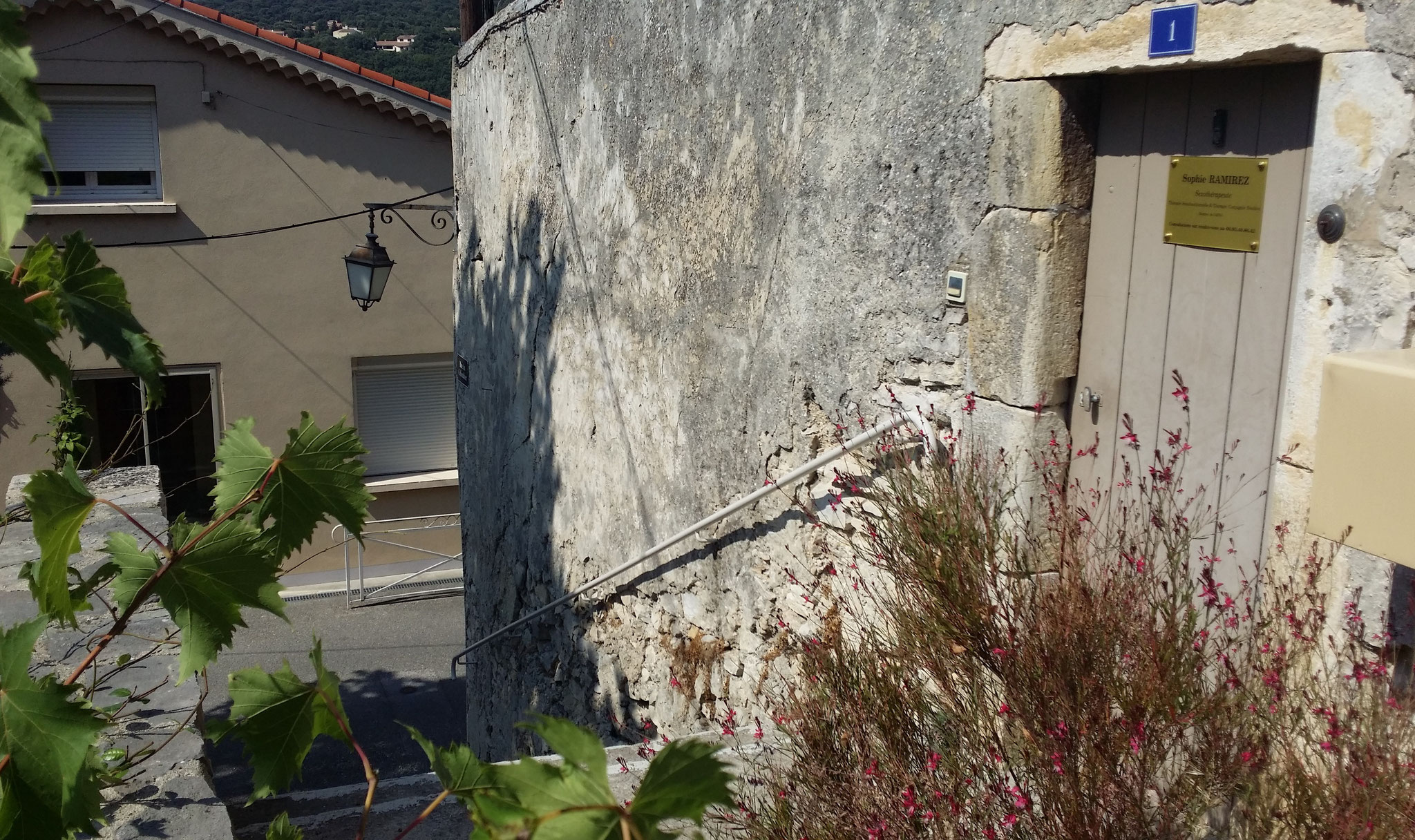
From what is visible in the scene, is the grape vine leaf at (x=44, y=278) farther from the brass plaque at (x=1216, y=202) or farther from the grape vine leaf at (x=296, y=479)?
the brass plaque at (x=1216, y=202)

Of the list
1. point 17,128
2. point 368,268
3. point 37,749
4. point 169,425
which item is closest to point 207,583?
point 37,749

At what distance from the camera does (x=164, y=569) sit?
1.19 metres

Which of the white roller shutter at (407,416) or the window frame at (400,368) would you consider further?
the white roller shutter at (407,416)

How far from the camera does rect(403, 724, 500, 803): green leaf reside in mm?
951

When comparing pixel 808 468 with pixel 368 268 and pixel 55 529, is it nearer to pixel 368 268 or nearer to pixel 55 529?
pixel 55 529

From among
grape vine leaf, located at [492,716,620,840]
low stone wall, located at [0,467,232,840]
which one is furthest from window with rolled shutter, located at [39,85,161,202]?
grape vine leaf, located at [492,716,620,840]

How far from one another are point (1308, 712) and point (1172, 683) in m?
0.26

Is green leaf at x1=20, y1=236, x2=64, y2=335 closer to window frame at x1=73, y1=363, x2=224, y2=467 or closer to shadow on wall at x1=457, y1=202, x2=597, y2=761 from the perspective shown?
shadow on wall at x1=457, y1=202, x2=597, y2=761

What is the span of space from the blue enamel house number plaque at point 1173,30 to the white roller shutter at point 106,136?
10479 mm

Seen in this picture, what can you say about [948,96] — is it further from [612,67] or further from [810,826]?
[612,67]

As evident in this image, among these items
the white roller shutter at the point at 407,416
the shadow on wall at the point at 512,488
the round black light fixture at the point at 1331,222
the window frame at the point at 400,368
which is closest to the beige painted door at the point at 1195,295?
the round black light fixture at the point at 1331,222

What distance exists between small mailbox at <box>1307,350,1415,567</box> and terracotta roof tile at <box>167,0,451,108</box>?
951 centimetres

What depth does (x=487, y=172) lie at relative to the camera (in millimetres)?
6191

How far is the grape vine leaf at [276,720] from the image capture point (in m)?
1.26
